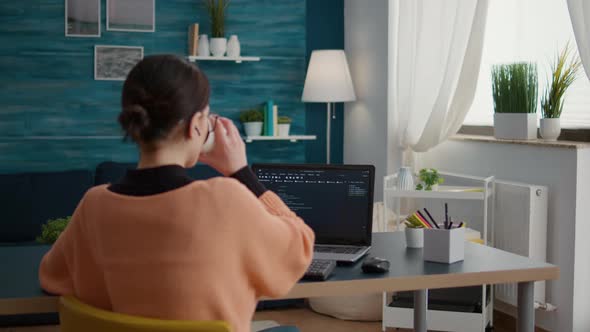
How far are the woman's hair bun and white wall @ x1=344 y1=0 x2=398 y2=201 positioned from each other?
11.9 ft

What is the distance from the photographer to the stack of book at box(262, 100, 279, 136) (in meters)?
5.55

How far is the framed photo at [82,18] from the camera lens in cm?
530

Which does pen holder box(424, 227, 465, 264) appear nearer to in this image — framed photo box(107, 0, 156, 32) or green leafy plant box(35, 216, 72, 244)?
green leafy plant box(35, 216, 72, 244)

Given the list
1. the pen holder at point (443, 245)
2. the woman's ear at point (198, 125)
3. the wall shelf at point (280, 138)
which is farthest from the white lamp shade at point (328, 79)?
the woman's ear at point (198, 125)

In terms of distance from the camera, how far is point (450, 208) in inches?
187

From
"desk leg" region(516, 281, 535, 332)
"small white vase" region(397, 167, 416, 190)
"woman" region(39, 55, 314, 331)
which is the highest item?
"woman" region(39, 55, 314, 331)

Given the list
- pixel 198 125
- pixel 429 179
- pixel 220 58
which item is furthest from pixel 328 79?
pixel 198 125

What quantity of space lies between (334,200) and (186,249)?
1.07 m

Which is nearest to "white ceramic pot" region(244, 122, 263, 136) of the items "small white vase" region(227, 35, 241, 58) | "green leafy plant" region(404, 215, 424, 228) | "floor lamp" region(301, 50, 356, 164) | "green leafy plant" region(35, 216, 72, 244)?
"floor lamp" region(301, 50, 356, 164)

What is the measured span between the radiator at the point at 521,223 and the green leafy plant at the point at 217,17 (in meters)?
2.17

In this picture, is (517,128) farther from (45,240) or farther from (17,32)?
(17,32)

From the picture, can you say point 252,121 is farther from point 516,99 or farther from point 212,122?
point 212,122

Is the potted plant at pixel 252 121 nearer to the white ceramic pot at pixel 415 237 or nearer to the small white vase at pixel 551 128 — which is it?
the small white vase at pixel 551 128

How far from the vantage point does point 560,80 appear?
13.0ft
